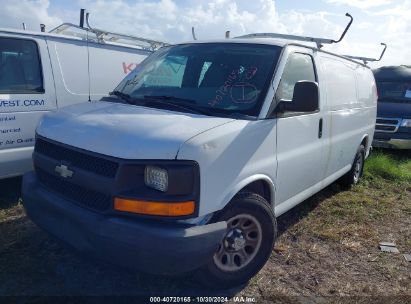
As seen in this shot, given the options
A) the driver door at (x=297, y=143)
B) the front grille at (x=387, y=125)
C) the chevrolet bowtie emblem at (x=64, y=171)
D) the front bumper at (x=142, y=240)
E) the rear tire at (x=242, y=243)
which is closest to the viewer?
the front bumper at (x=142, y=240)

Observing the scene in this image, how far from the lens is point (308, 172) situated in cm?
435

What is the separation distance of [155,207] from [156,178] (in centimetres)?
19

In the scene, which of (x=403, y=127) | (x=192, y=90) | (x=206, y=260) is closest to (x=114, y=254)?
(x=206, y=260)

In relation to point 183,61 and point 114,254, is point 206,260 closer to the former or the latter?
point 114,254

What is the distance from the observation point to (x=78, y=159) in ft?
9.95

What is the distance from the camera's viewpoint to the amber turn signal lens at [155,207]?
8.93 ft

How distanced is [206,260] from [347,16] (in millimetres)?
3351

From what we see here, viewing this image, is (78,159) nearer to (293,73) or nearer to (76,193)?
(76,193)

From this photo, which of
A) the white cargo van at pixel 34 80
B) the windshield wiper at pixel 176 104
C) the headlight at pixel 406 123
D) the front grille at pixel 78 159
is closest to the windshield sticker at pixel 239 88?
the windshield wiper at pixel 176 104

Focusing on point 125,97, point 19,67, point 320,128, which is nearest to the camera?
point 125,97

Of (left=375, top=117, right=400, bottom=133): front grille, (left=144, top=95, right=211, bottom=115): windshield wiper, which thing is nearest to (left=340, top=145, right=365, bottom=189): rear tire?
(left=375, top=117, right=400, bottom=133): front grille

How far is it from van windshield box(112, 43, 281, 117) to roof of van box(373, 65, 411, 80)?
7.66 m

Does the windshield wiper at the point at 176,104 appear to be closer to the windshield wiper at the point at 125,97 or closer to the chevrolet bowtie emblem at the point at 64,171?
the windshield wiper at the point at 125,97

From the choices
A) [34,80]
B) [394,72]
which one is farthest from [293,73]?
[394,72]
